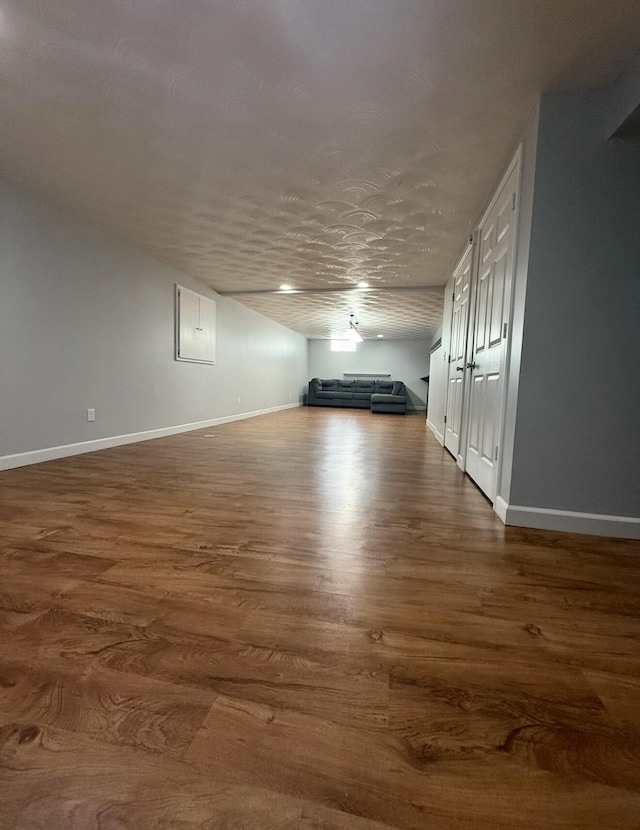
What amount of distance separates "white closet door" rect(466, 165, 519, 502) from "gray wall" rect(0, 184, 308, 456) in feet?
11.3

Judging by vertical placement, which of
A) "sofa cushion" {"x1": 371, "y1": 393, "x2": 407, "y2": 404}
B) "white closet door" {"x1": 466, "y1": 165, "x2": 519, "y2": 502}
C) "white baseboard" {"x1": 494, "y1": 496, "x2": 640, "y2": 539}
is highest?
"white closet door" {"x1": 466, "y1": 165, "x2": 519, "y2": 502}

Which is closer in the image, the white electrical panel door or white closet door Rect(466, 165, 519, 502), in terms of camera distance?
white closet door Rect(466, 165, 519, 502)

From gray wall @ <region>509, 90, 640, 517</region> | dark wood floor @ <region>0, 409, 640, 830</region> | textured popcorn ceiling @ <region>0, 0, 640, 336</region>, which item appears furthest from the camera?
gray wall @ <region>509, 90, 640, 517</region>

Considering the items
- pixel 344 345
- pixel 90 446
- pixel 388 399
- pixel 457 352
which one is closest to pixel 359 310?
pixel 388 399

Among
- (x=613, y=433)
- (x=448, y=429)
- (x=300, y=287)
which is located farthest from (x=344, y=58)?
(x=300, y=287)

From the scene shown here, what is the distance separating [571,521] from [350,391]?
869 centimetres

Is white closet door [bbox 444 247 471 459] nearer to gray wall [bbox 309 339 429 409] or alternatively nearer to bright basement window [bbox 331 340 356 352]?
gray wall [bbox 309 339 429 409]

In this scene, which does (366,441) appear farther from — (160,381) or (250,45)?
(250,45)

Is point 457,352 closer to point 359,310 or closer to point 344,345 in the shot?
point 359,310

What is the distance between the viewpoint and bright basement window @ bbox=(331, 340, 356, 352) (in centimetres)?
1122

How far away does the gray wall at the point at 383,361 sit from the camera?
10.7m

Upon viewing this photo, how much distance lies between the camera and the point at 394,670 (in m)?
0.93

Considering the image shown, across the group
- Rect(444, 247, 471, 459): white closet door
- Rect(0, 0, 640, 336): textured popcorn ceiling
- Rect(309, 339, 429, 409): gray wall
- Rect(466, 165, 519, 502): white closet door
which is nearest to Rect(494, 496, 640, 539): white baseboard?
Rect(466, 165, 519, 502): white closet door

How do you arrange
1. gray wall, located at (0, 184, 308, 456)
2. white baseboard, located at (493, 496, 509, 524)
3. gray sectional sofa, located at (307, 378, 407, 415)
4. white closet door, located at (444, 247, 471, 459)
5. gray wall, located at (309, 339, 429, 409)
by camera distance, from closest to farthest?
white baseboard, located at (493, 496, 509, 524), gray wall, located at (0, 184, 308, 456), white closet door, located at (444, 247, 471, 459), gray sectional sofa, located at (307, 378, 407, 415), gray wall, located at (309, 339, 429, 409)
